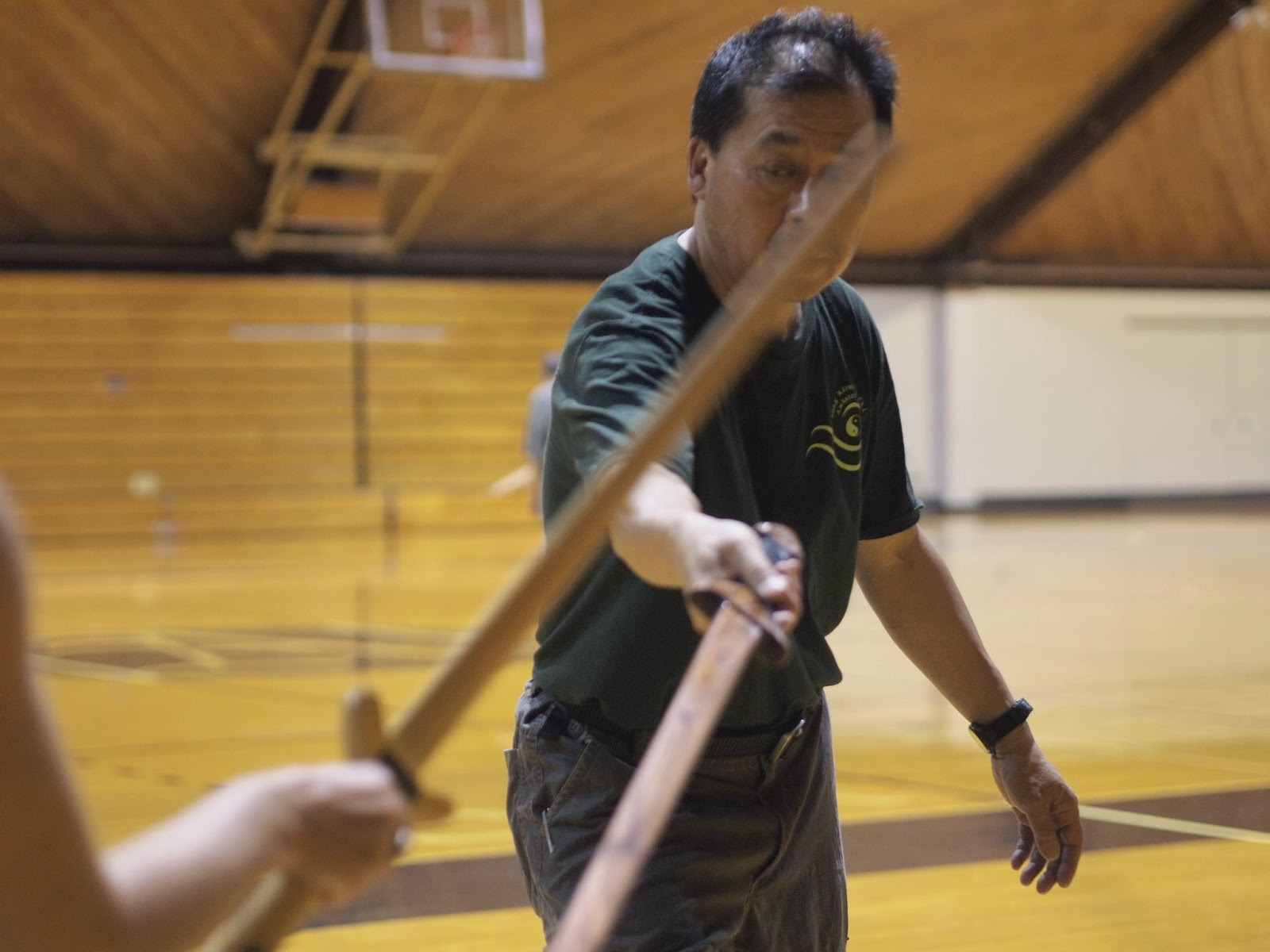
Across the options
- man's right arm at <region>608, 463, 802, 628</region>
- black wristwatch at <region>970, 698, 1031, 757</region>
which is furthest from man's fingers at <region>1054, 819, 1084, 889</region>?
→ man's right arm at <region>608, 463, 802, 628</region>

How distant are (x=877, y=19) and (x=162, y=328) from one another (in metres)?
8.37

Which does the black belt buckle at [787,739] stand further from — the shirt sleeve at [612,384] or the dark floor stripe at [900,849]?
the dark floor stripe at [900,849]

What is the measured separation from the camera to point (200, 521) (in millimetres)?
16578

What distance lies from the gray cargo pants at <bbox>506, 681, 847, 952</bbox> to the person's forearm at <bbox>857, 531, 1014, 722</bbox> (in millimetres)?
254

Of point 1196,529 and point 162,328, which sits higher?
point 162,328

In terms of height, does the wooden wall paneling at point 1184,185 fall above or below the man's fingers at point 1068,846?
below

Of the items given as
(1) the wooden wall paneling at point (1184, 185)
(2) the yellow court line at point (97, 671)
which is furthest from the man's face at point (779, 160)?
(1) the wooden wall paneling at point (1184, 185)

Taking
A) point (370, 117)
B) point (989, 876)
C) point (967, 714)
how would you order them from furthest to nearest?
1. point (370, 117)
2. point (989, 876)
3. point (967, 714)

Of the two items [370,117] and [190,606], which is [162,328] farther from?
[190,606]

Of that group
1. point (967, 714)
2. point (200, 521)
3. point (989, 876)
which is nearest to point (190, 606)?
point (200, 521)

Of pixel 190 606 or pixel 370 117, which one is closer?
pixel 190 606

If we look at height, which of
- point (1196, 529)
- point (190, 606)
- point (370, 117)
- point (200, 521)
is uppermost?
point (370, 117)

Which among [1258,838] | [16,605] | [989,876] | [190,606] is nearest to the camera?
[16,605]

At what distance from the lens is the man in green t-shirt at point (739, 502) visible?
1.85m
